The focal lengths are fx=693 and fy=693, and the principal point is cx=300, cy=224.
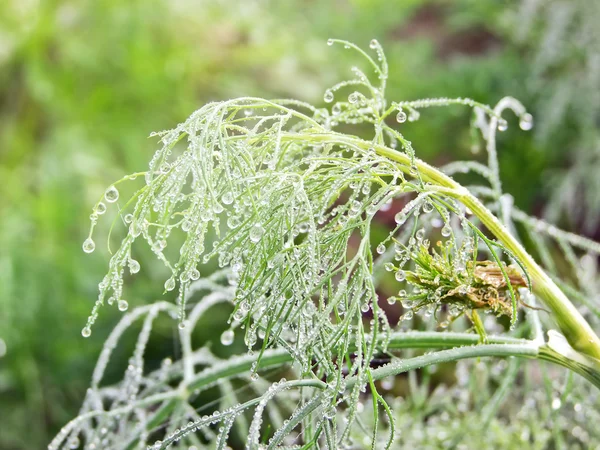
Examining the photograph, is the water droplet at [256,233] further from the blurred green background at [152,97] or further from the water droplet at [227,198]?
the blurred green background at [152,97]

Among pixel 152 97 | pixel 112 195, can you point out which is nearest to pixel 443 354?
pixel 112 195

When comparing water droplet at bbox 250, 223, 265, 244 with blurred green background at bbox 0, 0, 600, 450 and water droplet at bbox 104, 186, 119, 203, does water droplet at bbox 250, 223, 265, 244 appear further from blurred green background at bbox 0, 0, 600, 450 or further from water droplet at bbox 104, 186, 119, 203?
blurred green background at bbox 0, 0, 600, 450

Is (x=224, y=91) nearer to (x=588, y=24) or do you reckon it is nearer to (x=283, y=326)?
(x=588, y=24)

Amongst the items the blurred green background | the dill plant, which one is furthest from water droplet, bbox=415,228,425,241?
the blurred green background

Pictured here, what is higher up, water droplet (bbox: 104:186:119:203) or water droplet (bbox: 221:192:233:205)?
water droplet (bbox: 104:186:119:203)

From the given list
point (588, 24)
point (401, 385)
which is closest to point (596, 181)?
point (588, 24)
